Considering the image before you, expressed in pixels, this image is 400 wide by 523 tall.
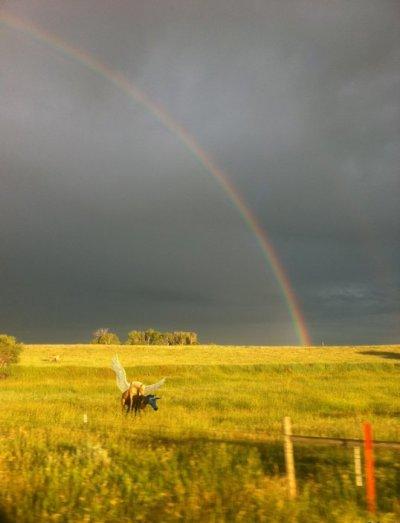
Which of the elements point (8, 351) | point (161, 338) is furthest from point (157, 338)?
point (8, 351)

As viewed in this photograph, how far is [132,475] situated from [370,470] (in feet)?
14.1

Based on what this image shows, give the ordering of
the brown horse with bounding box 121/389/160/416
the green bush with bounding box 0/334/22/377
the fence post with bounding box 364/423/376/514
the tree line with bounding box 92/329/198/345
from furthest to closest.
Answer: the tree line with bounding box 92/329/198/345 → the green bush with bounding box 0/334/22/377 → the brown horse with bounding box 121/389/160/416 → the fence post with bounding box 364/423/376/514

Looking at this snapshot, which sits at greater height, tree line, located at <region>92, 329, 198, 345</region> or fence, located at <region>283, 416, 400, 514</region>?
tree line, located at <region>92, 329, 198, 345</region>

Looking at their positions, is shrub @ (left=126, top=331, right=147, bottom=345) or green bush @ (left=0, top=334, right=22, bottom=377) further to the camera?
shrub @ (left=126, top=331, right=147, bottom=345)

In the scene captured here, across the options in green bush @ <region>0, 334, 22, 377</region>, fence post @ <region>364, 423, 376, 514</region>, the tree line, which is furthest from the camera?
the tree line

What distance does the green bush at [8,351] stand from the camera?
188 ft

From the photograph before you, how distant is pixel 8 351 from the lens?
58.0 m

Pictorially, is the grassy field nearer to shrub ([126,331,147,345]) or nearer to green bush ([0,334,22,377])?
green bush ([0,334,22,377])

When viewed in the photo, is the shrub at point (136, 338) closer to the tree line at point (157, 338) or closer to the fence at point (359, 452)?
the tree line at point (157, 338)

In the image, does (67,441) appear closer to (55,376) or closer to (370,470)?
(370,470)

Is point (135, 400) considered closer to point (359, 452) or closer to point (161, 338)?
point (359, 452)

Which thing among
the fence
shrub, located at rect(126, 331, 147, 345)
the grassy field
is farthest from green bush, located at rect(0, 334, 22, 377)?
shrub, located at rect(126, 331, 147, 345)

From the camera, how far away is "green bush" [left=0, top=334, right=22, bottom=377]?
57156 millimetres

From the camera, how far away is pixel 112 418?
20922 mm
